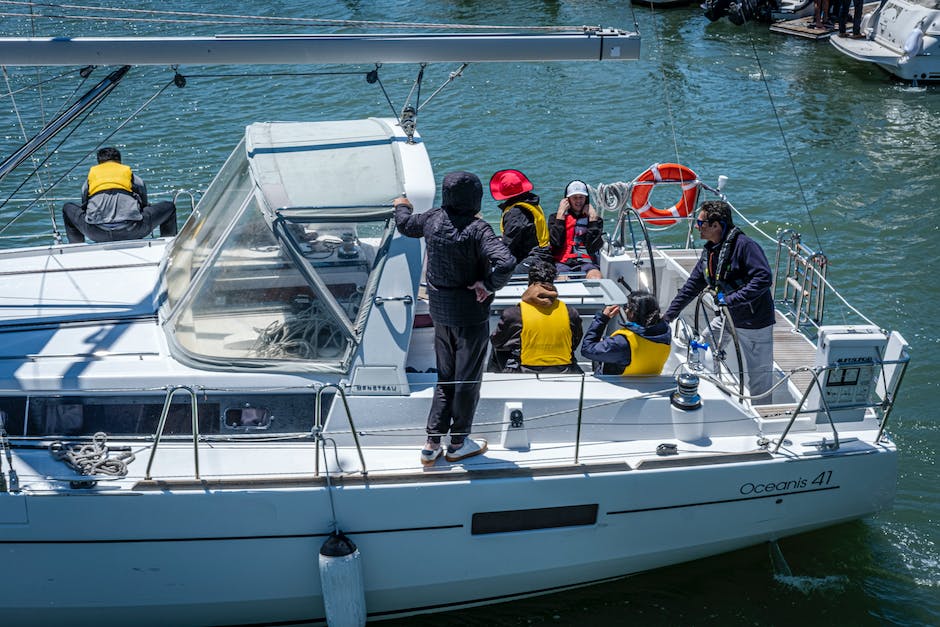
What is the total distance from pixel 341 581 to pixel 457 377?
1.42 metres

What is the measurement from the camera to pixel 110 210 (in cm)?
847

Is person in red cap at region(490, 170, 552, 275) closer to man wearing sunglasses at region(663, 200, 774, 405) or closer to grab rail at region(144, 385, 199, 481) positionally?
man wearing sunglasses at region(663, 200, 774, 405)

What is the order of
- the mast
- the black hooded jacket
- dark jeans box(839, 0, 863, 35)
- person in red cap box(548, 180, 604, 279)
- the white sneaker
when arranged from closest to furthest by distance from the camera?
the black hooded jacket
the white sneaker
the mast
person in red cap box(548, 180, 604, 279)
dark jeans box(839, 0, 863, 35)

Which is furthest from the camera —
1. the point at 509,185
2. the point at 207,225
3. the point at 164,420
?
the point at 509,185

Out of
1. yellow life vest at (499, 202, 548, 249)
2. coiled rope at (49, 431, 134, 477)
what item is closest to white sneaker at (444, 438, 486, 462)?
coiled rope at (49, 431, 134, 477)

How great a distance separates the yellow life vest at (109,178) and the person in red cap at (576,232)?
12.4 feet

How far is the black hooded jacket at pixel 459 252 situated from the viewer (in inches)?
218

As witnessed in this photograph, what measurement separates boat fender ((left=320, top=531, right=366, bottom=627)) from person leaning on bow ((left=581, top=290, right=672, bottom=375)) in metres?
2.05

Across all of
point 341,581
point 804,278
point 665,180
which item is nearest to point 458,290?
point 341,581

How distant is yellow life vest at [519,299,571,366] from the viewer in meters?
6.57

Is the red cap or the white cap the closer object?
the red cap

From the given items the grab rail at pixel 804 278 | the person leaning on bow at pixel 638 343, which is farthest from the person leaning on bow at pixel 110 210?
the grab rail at pixel 804 278

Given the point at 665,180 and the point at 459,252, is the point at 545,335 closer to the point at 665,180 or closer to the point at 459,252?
the point at 459,252

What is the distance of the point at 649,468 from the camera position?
20.4 feet
